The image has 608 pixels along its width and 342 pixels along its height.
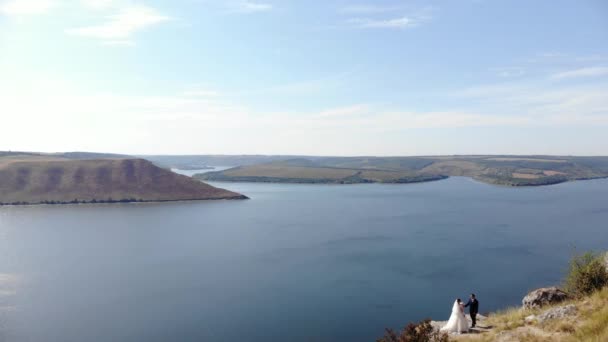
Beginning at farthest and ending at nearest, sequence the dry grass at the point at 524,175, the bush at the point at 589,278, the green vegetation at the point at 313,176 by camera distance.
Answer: the green vegetation at the point at 313,176
the dry grass at the point at 524,175
the bush at the point at 589,278

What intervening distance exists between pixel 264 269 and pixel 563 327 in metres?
27.3

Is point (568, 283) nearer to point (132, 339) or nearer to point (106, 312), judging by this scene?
point (132, 339)

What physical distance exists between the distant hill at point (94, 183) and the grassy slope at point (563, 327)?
8191 cm

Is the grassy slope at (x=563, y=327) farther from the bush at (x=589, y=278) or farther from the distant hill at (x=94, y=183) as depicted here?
the distant hill at (x=94, y=183)

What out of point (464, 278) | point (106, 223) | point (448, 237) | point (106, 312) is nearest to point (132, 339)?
point (106, 312)

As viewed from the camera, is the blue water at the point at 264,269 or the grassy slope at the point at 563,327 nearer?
the grassy slope at the point at 563,327

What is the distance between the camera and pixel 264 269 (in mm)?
35406

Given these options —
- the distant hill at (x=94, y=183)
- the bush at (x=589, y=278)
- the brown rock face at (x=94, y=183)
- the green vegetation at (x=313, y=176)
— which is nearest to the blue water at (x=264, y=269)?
the bush at (x=589, y=278)

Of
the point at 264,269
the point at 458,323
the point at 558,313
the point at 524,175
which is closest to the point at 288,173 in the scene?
the point at 524,175


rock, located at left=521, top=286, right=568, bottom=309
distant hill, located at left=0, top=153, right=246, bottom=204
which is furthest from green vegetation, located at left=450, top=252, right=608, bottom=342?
distant hill, located at left=0, top=153, right=246, bottom=204

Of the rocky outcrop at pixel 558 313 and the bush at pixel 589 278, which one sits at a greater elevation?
the bush at pixel 589 278

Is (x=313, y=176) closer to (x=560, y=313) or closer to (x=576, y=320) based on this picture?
(x=560, y=313)

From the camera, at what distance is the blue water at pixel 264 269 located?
24094mm

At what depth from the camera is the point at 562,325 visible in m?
10.6
